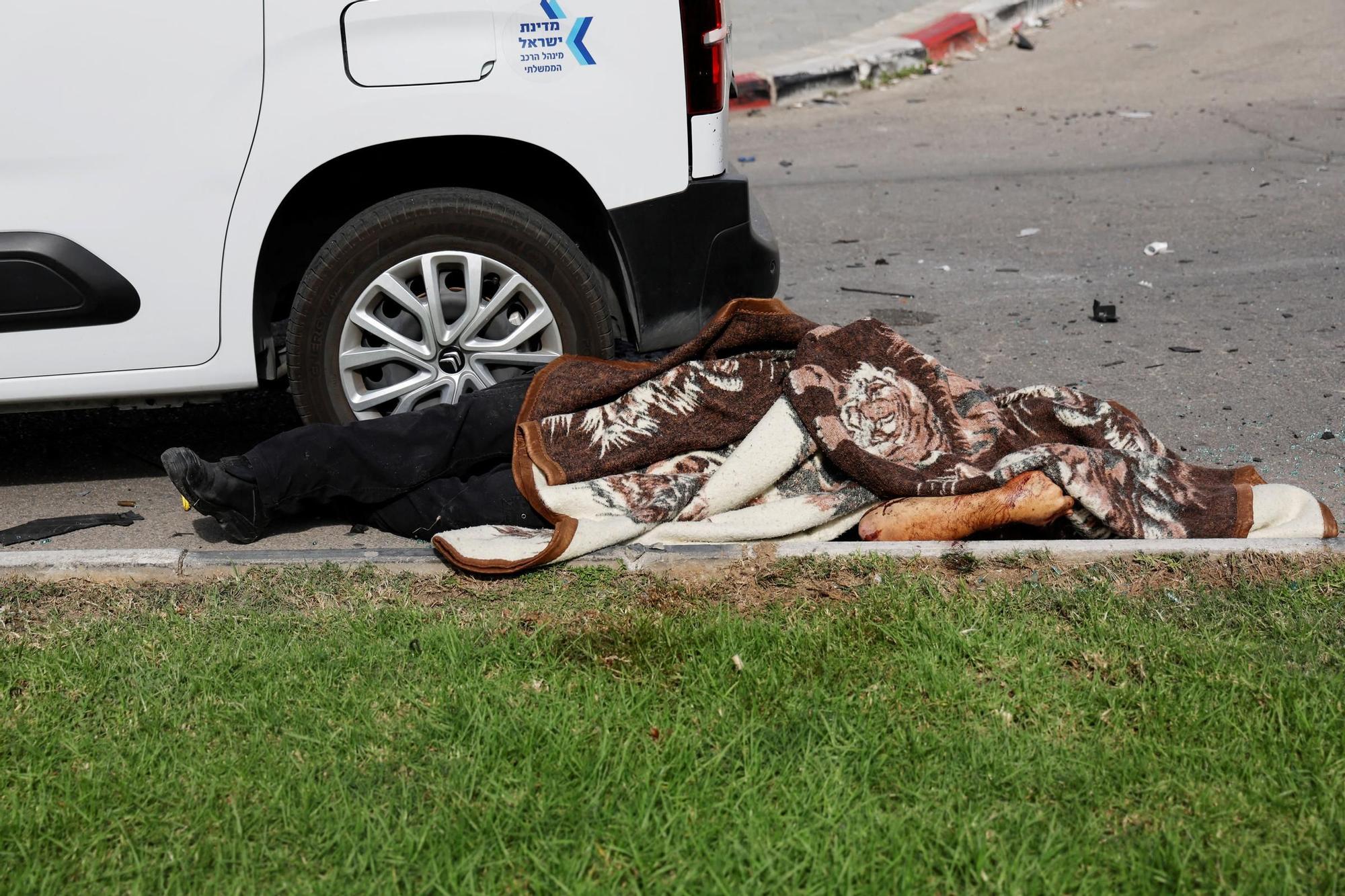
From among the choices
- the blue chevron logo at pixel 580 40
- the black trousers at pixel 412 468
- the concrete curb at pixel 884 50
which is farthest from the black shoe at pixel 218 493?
the concrete curb at pixel 884 50

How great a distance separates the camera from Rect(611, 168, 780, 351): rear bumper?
377 cm

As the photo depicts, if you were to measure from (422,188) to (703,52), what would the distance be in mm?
890

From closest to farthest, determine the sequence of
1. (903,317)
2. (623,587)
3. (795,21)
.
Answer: (623,587)
(903,317)
(795,21)

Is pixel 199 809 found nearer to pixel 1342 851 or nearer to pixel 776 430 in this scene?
pixel 776 430

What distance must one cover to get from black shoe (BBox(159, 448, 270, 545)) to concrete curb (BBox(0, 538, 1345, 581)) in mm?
148

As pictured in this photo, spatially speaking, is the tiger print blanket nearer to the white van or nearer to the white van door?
the white van

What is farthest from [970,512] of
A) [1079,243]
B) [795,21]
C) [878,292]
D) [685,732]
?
[795,21]

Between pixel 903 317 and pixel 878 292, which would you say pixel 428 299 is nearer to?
pixel 903 317

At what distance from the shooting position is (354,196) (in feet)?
12.5

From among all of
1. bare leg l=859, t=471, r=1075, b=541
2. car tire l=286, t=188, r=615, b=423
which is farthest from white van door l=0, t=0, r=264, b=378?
bare leg l=859, t=471, r=1075, b=541

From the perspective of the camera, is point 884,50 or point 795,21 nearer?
point 884,50

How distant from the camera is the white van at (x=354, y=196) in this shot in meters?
3.47

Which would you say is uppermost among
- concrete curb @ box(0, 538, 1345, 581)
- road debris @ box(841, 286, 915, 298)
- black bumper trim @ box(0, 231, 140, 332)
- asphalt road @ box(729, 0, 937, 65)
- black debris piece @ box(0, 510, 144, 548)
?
asphalt road @ box(729, 0, 937, 65)

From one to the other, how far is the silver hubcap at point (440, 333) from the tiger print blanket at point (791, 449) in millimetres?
241
